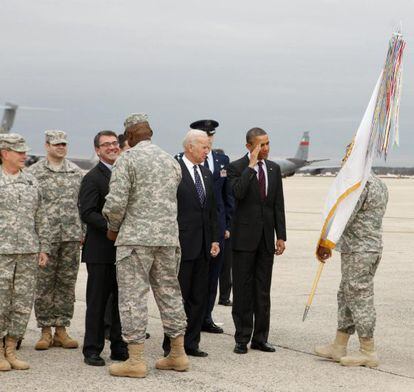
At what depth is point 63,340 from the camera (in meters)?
7.22

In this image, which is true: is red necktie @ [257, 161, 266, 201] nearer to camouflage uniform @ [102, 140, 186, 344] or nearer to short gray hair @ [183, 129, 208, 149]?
short gray hair @ [183, 129, 208, 149]

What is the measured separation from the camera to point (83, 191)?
679cm

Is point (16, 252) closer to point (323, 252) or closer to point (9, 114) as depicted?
point (323, 252)

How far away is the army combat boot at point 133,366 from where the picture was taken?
6129 millimetres

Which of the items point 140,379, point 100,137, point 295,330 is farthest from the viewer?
point 295,330

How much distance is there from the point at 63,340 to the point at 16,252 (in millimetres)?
1203

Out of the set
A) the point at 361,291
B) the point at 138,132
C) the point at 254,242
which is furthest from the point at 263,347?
the point at 138,132

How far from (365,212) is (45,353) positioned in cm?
292

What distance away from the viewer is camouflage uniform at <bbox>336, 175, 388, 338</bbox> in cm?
663

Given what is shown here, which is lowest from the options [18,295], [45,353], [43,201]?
[45,353]

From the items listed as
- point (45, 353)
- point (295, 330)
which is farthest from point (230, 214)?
point (45, 353)

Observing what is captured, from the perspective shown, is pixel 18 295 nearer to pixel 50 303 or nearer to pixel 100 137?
pixel 50 303

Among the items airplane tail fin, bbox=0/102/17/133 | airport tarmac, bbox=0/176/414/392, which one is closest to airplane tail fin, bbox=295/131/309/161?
airplane tail fin, bbox=0/102/17/133

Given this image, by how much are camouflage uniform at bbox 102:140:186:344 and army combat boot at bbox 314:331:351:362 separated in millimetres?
1654
